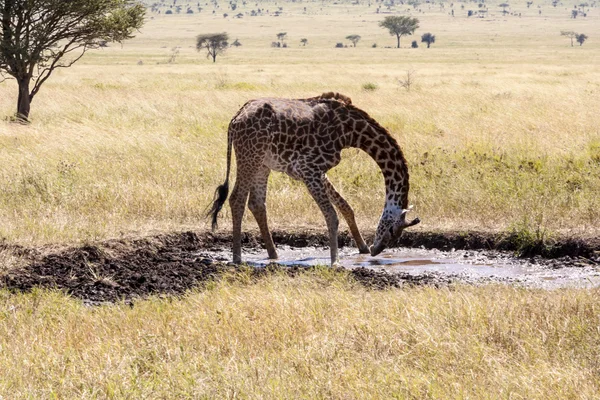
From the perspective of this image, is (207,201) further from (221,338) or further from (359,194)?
(221,338)

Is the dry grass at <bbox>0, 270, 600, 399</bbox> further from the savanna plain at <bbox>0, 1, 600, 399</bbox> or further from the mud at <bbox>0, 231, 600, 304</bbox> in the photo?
the mud at <bbox>0, 231, 600, 304</bbox>

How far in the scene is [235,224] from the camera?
9.74 metres

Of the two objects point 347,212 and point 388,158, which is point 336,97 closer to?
point 388,158

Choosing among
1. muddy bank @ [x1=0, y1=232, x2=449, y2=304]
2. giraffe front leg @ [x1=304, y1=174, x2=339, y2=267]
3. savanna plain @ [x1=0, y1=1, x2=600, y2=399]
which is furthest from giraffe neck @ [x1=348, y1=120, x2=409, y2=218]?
savanna plain @ [x1=0, y1=1, x2=600, y2=399]

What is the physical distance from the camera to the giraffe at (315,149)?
30.8ft

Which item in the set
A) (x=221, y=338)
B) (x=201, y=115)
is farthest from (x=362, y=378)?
(x=201, y=115)

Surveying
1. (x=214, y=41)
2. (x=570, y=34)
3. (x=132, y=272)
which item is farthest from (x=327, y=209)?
(x=570, y=34)

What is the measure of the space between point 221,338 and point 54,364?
1.15 m

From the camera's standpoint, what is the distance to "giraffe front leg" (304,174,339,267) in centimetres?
932

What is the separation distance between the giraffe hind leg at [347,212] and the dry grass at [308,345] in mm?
2454

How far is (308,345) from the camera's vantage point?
5.78 meters

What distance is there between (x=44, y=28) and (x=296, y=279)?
49.7 ft

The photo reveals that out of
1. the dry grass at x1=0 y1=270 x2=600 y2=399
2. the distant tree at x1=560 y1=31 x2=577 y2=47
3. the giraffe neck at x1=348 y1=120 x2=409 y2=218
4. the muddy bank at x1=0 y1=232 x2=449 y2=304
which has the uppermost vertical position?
the giraffe neck at x1=348 y1=120 x2=409 y2=218

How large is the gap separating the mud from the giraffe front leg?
0.83 ft
